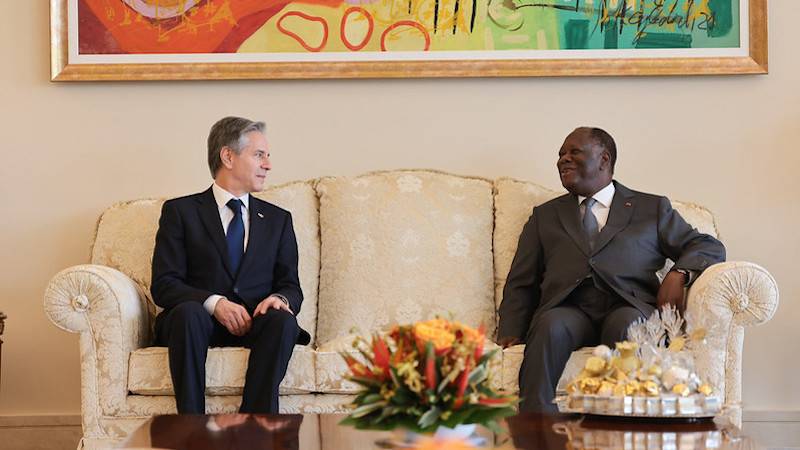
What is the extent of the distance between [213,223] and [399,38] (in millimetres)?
1220

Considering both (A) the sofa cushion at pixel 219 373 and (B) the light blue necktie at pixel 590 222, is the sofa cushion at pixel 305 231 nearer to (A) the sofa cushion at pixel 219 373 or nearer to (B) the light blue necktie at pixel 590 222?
(A) the sofa cushion at pixel 219 373

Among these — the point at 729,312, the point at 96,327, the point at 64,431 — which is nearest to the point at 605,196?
the point at 729,312

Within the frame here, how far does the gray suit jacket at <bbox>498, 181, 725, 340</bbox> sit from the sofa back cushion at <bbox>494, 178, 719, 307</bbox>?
0.10 m

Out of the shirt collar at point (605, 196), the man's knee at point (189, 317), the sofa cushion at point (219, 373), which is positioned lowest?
the sofa cushion at point (219, 373)

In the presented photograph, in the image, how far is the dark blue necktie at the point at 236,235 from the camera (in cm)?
360

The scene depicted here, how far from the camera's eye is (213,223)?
3615mm

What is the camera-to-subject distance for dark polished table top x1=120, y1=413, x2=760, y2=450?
199cm

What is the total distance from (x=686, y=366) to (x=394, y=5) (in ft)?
7.91

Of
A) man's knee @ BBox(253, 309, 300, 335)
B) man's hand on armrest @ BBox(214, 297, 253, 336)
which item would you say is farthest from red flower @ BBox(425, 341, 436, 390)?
man's hand on armrest @ BBox(214, 297, 253, 336)

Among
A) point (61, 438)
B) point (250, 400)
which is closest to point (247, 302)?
point (250, 400)

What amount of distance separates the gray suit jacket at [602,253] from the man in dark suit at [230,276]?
865 mm

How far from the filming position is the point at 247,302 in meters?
3.53

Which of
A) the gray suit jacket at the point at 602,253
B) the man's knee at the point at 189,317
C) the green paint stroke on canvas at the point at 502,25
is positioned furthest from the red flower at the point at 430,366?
the green paint stroke on canvas at the point at 502,25

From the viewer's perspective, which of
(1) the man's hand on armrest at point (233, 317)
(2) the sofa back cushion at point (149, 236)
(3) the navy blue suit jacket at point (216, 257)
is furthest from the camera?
(2) the sofa back cushion at point (149, 236)
